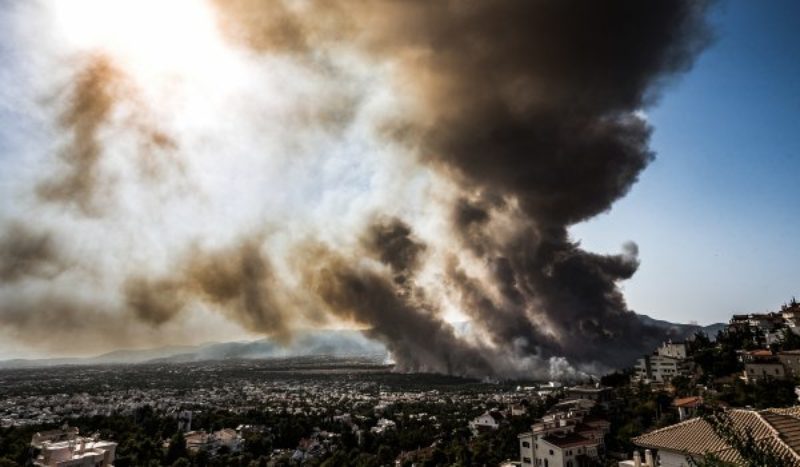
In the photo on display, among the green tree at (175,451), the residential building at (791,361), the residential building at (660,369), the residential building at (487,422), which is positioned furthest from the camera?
the residential building at (660,369)

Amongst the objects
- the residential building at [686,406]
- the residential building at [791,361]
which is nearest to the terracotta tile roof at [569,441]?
the residential building at [686,406]

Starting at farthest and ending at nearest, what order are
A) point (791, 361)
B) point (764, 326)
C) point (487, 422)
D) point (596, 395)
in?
1. point (764, 326)
2. point (487, 422)
3. point (596, 395)
4. point (791, 361)

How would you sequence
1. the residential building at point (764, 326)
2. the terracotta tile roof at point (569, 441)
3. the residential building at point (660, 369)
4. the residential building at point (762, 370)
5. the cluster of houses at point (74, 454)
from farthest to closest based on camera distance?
the residential building at point (660, 369) → the residential building at point (764, 326) → the residential building at point (762, 370) → the cluster of houses at point (74, 454) → the terracotta tile roof at point (569, 441)

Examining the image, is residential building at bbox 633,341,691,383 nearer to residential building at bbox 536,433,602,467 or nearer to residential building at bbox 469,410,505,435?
residential building at bbox 469,410,505,435

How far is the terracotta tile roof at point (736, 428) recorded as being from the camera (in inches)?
432

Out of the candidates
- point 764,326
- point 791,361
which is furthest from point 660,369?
point 791,361

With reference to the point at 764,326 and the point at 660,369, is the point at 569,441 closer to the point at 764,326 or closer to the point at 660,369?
the point at 660,369

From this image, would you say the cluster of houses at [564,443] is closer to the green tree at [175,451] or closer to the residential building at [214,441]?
the residential building at [214,441]

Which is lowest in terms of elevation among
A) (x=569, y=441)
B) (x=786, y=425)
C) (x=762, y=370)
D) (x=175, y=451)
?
(x=175, y=451)

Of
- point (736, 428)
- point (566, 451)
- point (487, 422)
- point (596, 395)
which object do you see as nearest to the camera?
point (736, 428)

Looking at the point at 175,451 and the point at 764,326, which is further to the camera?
the point at 764,326

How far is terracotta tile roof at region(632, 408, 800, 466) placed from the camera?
10977 mm

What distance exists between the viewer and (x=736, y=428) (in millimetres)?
10055

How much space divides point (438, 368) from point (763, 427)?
155 m
